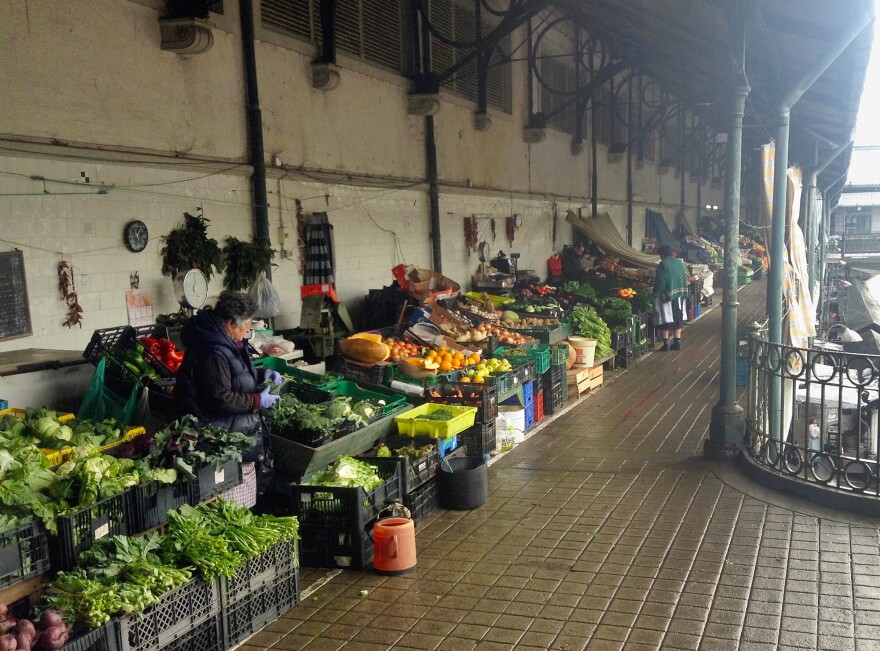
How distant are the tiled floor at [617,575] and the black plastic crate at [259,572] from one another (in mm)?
291

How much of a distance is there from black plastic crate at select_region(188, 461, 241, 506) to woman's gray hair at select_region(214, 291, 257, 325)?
3.38 feet

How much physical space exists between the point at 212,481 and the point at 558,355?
21.1ft

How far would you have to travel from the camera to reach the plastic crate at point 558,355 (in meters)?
10.7

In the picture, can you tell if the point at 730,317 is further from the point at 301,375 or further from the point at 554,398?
the point at 301,375

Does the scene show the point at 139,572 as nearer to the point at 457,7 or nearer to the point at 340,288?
the point at 340,288

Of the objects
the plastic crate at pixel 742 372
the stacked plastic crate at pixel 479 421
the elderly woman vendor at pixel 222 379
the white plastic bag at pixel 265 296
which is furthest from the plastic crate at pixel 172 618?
the plastic crate at pixel 742 372

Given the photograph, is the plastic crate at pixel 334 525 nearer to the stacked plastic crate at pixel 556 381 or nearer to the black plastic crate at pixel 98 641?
the black plastic crate at pixel 98 641

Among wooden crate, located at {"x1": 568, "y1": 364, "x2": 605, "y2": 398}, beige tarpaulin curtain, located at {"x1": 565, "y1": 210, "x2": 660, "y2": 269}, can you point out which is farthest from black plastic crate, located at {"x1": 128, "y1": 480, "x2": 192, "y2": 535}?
beige tarpaulin curtain, located at {"x1": 565, "y1": 210, "x2": 660, "y2": 269}

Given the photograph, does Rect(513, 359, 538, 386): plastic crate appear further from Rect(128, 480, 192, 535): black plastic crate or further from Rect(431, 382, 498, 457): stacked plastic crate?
Rect(128, 480, 192, 535): black plastic crate

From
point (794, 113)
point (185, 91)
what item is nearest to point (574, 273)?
point (794, 113)

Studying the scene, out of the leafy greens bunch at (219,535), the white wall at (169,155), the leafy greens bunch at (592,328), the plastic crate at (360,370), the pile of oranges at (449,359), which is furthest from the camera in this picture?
the leafy greens bunch at (592,328)

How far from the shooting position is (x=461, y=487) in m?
6.79

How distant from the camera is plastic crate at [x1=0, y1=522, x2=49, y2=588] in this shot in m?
3.96

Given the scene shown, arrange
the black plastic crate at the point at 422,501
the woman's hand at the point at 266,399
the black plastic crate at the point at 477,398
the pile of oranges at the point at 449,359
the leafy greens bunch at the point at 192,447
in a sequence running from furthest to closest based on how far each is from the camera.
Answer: the pile of oranges at the point at 449,359 → the black plastic crate at the point at 477,398 → the black plastic crate at the point at 422,501 → the woman's hand at the point at 266,399 → the leafy greens bunch at the point at 192,447
